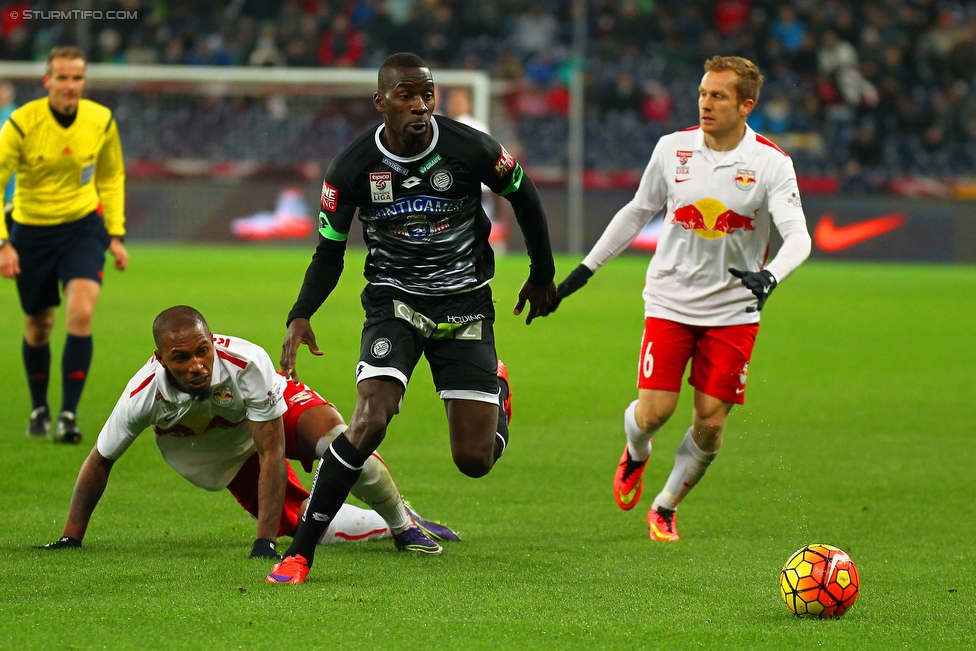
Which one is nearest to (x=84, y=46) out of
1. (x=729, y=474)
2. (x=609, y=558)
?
(x=729, y=474)

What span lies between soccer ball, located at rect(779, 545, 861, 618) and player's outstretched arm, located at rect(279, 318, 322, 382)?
72.3 inches

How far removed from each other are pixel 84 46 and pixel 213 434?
21988 mm

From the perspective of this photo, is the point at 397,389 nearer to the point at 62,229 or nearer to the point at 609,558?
the point at 609,558

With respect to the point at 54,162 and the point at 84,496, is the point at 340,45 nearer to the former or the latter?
the point at 54,162

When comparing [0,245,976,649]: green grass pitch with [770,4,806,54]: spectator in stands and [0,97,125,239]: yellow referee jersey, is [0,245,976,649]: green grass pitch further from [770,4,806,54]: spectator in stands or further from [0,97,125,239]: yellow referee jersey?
[770,4,806,54]: spectator in stands

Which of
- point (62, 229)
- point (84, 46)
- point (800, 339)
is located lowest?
point (800, 339)

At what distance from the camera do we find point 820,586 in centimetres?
445

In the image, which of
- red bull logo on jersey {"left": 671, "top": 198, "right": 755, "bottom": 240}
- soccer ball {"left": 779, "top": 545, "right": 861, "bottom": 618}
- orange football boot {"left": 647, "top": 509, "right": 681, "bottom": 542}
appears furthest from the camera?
red bull logo on jersey {"left": 671, "top": 198, "right": 755, "bottom": 240}

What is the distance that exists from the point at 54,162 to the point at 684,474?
14.8 ft

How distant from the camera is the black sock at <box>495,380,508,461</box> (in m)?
5.70

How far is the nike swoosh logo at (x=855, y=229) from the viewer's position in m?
22.6

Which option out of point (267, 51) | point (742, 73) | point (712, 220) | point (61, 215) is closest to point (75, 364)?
point (61, 215)

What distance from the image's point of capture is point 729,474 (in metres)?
7.63

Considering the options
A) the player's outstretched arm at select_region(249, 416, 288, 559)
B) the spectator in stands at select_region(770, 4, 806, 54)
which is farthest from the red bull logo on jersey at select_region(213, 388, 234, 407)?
the spectator in stands at select_region(770, 4, 806, 54)
